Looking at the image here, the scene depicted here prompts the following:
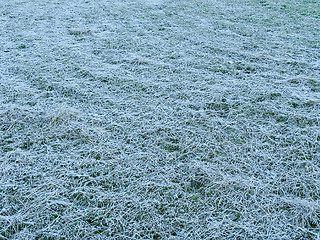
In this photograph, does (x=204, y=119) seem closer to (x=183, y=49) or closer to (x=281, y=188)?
(x=281, y=188)

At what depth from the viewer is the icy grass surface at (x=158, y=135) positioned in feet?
3.68

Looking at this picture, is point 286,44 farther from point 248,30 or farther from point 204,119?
point 204,119

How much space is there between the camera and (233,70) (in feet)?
7.63

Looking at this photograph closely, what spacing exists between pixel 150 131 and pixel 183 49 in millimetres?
1473

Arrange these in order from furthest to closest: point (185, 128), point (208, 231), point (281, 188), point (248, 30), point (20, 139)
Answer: point (248, 30) → point (185, 128) → point (20, 139) → point (281, 188) → point (208, 231)

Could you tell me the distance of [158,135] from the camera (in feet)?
5.20

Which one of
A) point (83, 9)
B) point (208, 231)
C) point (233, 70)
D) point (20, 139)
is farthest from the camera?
point (83, 9)

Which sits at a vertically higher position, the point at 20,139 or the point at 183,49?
the point at 183,49

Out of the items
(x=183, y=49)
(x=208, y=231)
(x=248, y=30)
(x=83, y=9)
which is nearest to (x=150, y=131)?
(x=208, y=231)

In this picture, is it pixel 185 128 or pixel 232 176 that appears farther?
pixel 185 128


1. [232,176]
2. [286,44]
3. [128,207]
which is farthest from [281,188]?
[286,44]

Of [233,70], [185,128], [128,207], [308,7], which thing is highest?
[308,7]

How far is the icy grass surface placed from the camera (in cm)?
112

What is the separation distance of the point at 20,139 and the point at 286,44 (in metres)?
3.00
